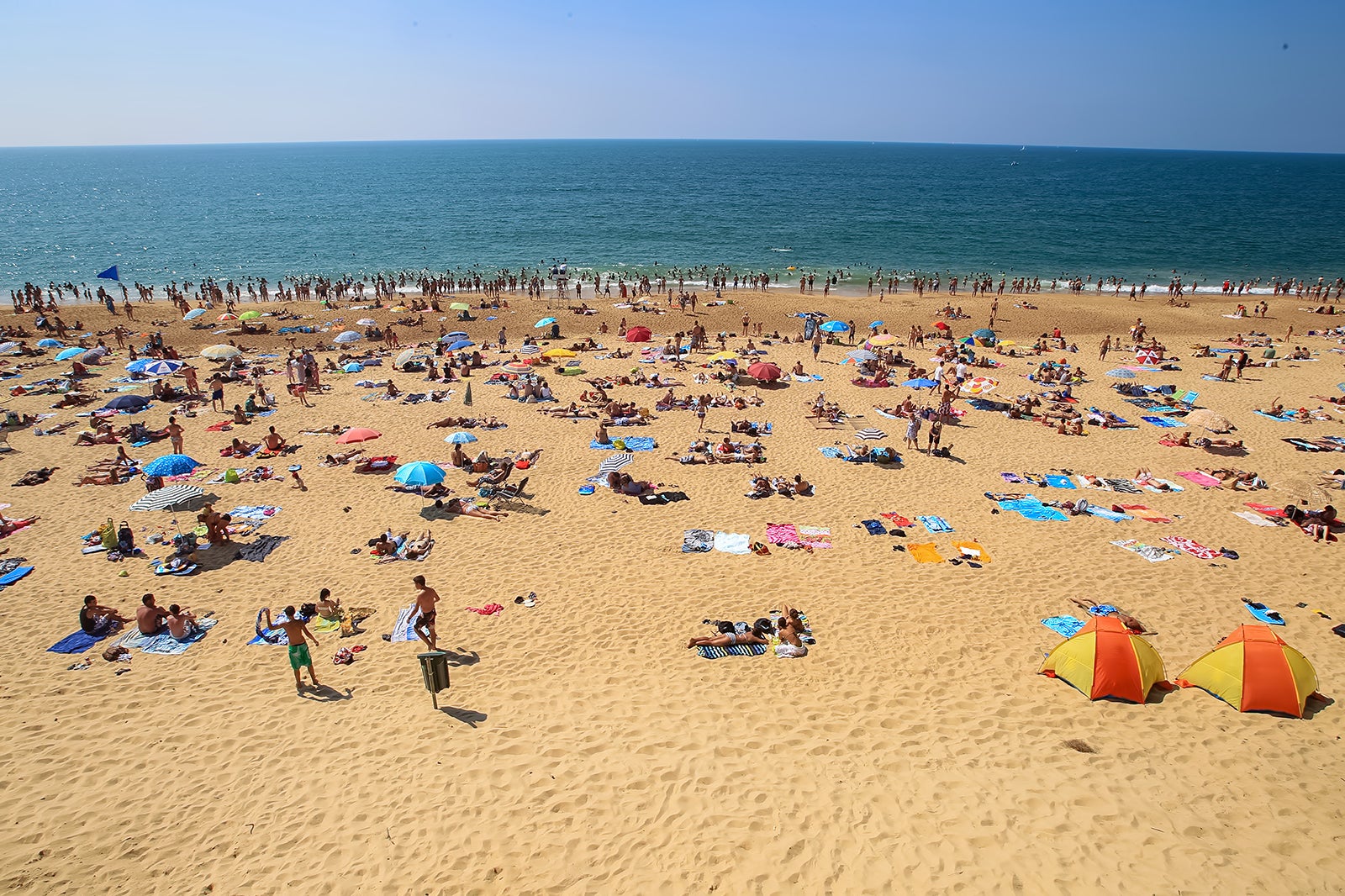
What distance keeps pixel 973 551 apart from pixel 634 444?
980 cm

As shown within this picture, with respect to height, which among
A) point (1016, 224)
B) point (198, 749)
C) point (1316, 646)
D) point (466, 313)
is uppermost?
point (1016, 224)

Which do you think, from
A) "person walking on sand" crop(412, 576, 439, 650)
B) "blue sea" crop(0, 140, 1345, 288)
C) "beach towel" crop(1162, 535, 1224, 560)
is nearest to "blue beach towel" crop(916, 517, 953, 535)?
→ "beach towel" crop(1162, 535, 1224, 560)

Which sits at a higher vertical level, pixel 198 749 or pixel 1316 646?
pixel 1316 646

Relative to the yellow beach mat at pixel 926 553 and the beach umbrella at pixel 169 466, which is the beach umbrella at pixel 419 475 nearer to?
the beach umbrella at pixel 169 466

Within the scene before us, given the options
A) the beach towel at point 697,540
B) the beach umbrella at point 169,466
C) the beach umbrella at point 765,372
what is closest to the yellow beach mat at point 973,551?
the beach towel at point 697,540

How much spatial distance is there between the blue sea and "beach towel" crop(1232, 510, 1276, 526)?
3710cm

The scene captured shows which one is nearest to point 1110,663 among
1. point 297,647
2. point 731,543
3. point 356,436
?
point 731,543

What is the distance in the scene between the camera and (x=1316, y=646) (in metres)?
9.90

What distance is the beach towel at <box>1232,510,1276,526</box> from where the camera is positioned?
14.0 meters

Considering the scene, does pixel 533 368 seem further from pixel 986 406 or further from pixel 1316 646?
pixel 1316 646

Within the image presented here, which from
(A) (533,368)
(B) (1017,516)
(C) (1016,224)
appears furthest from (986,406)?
(C) (1016,224)

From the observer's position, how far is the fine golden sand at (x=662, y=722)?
6.56 meters

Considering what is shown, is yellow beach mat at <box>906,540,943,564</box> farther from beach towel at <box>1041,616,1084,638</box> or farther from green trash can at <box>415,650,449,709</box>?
green trash can at <box>415,650,449,709</box>

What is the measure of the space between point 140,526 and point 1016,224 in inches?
3351
